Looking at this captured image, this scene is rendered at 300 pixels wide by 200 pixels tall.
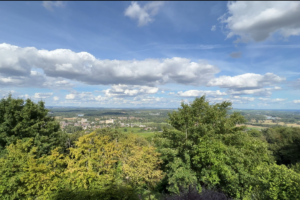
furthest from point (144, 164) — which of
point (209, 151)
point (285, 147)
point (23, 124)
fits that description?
point (285, 147)

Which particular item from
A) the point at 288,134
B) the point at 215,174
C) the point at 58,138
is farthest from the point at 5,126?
the point at 288,134

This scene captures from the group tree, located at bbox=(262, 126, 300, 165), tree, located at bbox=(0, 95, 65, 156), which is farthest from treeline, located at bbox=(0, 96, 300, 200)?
tree, located at bbox=(262, 126, 300, 165)

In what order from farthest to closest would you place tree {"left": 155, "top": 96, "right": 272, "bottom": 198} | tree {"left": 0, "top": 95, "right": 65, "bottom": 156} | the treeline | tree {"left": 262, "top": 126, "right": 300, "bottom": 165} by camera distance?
tree {"left": 262, "top": 126, "right": 300, "bottom": 165} < tree {"left": 0, "top": 95, "right": 65, "bottom": 156} < tree {"left": 155, "top": 96, "right": 272, "bottom": 198} < the treeline

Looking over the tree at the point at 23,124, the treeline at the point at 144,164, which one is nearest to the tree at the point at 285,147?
the treeline at the point at 144,164

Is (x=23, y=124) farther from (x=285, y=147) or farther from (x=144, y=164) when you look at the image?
(x=285, y=147)

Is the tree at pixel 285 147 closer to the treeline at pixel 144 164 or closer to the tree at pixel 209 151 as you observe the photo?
the tree at pixel 209 151

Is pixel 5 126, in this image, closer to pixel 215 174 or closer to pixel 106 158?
pixel 106 158

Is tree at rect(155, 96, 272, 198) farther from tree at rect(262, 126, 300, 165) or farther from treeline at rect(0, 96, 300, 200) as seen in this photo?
tree at rect(262, 126, 300, 165)
